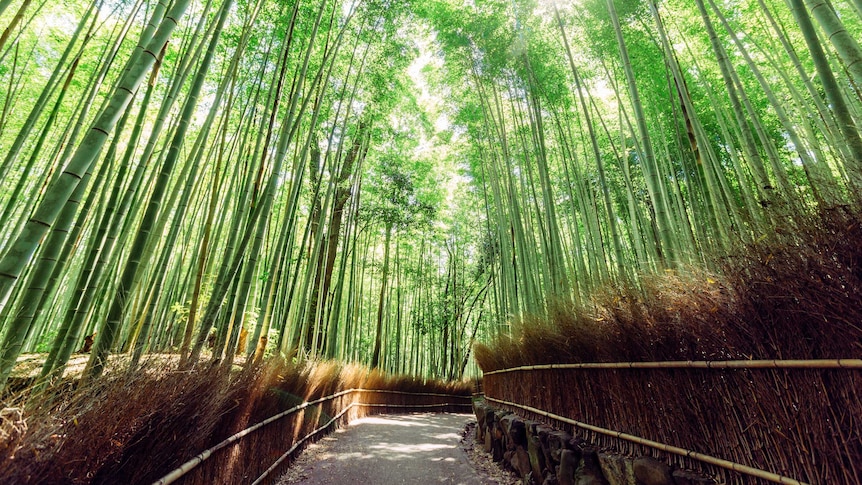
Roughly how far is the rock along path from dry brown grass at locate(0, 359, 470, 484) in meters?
0.66

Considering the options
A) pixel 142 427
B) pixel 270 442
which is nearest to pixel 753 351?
pixel 142 427

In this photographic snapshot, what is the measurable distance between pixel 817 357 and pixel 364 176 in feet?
26.5

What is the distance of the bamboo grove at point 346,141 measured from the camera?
163 cm

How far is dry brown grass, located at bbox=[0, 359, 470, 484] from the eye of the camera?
92 centimetres

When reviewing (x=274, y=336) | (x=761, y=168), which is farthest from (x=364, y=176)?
(x=761, y=168)

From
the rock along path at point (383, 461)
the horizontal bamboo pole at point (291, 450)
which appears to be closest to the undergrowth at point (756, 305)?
the rock along path at point (383, 461)

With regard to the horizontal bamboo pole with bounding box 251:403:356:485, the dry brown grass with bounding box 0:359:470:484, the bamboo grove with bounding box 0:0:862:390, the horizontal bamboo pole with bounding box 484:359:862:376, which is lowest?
the horizontal bamboo pole with bounding box 251:403:356:485

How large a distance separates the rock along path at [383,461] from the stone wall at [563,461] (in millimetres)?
392

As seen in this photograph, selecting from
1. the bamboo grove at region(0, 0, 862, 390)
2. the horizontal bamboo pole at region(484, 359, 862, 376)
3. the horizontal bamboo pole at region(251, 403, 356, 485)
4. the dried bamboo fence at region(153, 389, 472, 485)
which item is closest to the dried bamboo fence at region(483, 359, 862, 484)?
the horizontal bamboo pole at region(484, 359, 862, 376)

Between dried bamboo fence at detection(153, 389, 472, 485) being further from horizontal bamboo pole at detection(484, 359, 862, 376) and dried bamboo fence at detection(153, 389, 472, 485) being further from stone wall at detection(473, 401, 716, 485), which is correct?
horizontal bamboo pole at detection(484, 359, 862, 376)

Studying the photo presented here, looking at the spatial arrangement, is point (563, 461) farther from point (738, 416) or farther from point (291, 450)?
point (291, 450)

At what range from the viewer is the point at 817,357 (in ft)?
3.96

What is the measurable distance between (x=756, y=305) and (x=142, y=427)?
2239 millimetres

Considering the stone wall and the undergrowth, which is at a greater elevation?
the undergrowth
